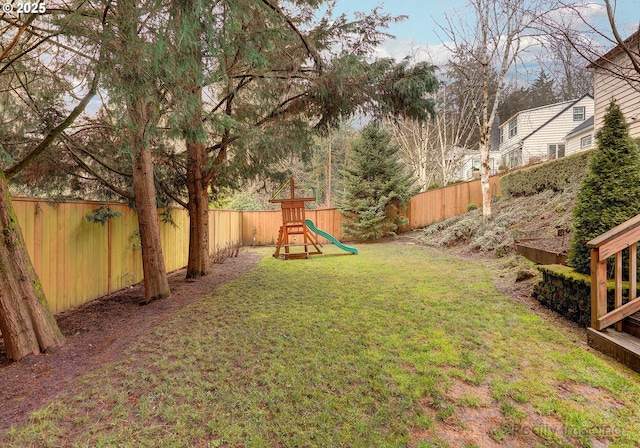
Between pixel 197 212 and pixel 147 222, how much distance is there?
1.77 metres

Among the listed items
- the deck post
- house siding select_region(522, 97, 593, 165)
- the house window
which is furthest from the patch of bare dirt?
the house window

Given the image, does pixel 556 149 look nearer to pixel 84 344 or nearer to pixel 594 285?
pixel 594 285

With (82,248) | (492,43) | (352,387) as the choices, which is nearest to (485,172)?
(492,43)

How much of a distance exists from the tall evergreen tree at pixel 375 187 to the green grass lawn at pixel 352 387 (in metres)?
8.90

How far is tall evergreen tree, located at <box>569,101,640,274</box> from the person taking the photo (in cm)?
320

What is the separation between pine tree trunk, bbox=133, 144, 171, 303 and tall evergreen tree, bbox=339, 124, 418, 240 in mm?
9094

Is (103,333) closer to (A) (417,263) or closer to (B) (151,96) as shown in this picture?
(B) (151,96)

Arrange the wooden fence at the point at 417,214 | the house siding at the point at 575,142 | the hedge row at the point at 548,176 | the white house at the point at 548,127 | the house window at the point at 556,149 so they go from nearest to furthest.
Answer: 1. the hedge row at the point at 548,176
2. the wooden fence at the point at 417,214
3. the house siding at the point at 575,142
4. the white house at the point at 548,127
5. the house window at the point at 556,149

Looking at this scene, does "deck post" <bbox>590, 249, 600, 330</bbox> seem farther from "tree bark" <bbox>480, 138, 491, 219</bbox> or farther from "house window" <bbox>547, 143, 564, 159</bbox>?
"house window" <bbox>547, 143, 564, 159</bbox>

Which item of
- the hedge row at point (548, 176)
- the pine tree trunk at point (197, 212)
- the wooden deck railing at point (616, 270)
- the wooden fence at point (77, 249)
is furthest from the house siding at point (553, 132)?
the wooden fence at point (77, 249)

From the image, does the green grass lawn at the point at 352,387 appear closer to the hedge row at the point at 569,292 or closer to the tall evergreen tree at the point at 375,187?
the hedge row at the point at 569,292

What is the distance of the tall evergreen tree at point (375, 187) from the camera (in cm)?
1259

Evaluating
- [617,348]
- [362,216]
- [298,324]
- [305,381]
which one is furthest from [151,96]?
[362,216]

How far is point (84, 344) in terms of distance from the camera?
3.02 meters
